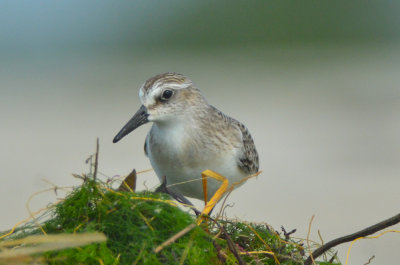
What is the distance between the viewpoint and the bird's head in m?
4.40

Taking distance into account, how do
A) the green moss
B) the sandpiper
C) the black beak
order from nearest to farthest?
the green moss → the black beak → the sandpiper

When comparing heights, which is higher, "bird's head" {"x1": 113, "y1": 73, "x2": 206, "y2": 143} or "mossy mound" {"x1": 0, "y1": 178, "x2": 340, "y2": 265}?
"bird's head" {"x1": 113, "y1": 73, "x2": 206, "y2": 143}

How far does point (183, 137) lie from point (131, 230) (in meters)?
2.35

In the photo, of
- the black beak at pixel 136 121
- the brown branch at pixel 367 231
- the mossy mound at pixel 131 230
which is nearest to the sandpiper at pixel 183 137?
the black beak at pixel 136 121

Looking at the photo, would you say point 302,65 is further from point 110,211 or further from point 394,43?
point 110,211

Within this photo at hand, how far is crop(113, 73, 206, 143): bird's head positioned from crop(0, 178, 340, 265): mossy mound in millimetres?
1796

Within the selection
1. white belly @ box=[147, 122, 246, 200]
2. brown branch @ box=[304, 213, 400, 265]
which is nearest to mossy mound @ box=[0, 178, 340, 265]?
brown branch @ box=[304, 213, 400, 265]

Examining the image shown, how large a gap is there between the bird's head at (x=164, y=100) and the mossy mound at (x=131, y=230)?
5.89 ft

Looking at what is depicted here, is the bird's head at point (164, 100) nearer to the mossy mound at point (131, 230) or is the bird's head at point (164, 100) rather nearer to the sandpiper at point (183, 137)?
the sandpiper at point (183, 137)

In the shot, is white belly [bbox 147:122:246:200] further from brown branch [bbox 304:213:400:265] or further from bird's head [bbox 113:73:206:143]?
brown branch [bbox 304:213:400:265]

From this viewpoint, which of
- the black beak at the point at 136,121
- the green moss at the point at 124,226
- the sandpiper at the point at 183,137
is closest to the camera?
the green moss at the point at 124,226

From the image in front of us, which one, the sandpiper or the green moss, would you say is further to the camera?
the sandpiper

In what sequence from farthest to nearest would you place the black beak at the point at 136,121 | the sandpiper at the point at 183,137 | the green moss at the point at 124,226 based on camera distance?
the sandpiper at the point at 183,137
the black beak at the point at 136,121
the green moss at the point at 124,226

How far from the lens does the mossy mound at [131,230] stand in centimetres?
226
